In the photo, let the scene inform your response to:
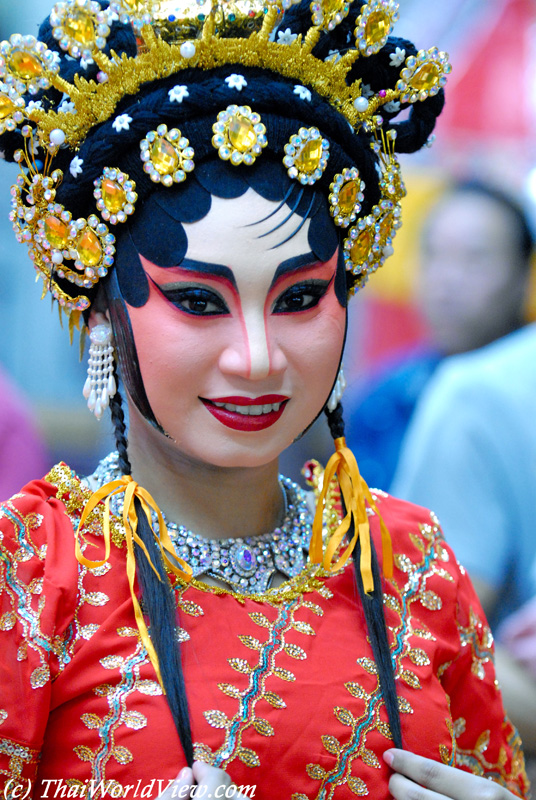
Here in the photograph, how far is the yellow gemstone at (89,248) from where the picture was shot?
137 centimetres

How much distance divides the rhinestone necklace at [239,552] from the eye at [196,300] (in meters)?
0.33

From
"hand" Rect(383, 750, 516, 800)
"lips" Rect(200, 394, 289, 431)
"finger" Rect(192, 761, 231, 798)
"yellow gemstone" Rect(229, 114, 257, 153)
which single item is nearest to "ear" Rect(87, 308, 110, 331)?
"lips" Rect(200, 394, 289, 431)

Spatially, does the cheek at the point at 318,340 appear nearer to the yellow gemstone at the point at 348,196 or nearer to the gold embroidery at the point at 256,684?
the yellow gemstone at the point at 348,196

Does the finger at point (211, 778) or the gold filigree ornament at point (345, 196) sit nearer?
the finger at point (211, 778)

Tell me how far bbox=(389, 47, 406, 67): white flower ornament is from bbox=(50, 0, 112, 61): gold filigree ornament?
17.4 inches

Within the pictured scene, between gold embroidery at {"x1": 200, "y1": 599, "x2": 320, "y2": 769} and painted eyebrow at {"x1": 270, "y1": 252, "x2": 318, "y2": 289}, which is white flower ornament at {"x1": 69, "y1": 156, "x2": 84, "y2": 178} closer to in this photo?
painted eyebrow at {"x1": 270, "y1": 252, "x2": 318, "y2": 289}

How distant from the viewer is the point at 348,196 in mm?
1422

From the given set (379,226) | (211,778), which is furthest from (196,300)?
(211,778)

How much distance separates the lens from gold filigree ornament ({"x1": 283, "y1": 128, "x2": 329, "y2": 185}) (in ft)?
4.41

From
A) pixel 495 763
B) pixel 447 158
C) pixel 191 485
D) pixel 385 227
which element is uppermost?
pixel 447 158

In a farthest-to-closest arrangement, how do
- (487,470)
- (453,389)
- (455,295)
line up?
1. (455,295)
2. (453,389)
3. (487,470)

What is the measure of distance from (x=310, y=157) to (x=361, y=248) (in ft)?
0.63

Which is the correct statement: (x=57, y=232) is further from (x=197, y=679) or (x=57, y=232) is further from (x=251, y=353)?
(x=197, y=679)

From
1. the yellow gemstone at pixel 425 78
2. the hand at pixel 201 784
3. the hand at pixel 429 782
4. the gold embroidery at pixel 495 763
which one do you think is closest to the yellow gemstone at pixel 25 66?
the yellow gemstone at pixel 425 78
